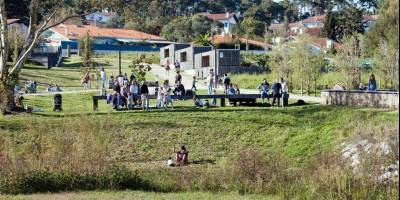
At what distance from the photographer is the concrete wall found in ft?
81.3

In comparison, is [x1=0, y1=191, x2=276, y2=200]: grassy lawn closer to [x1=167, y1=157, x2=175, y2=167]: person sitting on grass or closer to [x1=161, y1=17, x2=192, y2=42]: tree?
[x1=167, y1=157, x2=175, y2=167]: person sitting on grass

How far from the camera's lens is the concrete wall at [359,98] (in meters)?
24.8

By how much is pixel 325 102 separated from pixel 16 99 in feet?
41.0

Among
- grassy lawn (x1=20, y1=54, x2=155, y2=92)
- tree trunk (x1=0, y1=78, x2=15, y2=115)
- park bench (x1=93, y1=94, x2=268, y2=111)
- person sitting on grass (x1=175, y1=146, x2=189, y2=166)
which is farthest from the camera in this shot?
grassy lawn (x1=20, y1=54, x2=155, y2=92)

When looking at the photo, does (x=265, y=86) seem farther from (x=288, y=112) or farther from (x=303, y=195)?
(x=303, y=195)

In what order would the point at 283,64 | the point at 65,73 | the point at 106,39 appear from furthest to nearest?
the point at 106,39, the point at 65,73, the point at 283,64

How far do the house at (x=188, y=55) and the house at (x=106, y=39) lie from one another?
13.7 m

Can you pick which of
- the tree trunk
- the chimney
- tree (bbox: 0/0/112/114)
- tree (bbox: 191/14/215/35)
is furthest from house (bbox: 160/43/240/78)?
tree (bbox: 191/14/215/35)

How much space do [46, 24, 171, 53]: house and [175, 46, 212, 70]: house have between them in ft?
44.9

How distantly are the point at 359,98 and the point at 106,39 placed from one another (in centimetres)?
6544

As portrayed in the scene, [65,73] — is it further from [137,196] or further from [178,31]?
[178,31]

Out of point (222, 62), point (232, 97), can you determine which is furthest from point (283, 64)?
point (232, 97)

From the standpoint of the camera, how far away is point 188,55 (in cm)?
5772

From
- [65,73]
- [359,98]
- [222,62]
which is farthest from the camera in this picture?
[222,62]
